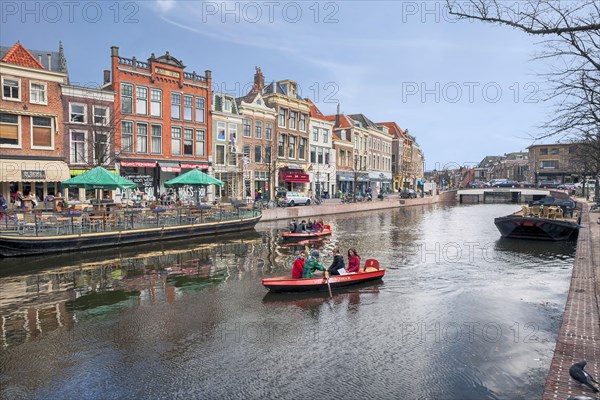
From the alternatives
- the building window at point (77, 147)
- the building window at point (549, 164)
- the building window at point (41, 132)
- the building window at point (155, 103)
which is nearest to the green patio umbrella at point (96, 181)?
the building window at point (41, 132)

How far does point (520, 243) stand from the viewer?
28.4 metres

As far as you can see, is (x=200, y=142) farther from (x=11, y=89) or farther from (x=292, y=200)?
(x=11, y=89)

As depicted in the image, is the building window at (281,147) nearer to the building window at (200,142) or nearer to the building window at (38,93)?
the building window at (200,142)

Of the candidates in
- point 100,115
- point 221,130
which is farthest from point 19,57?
point 221,130


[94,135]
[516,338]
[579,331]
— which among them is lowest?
[516,338]

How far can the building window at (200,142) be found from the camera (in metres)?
42.3

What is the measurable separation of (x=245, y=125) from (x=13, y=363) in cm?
3983

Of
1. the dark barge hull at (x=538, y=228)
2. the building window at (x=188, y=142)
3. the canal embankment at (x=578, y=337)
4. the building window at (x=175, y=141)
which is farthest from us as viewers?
the building window at (x=188, y=142)

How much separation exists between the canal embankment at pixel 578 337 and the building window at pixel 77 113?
33.5 metres

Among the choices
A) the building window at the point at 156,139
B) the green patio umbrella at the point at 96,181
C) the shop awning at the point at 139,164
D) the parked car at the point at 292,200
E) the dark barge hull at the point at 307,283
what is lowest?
the dark barge hull at the point at 307,283

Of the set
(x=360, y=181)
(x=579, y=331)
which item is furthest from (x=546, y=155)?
(x=579, y=331)

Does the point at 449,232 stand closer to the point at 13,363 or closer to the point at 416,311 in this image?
the point at 416,311

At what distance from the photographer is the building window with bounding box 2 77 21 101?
2969 cm

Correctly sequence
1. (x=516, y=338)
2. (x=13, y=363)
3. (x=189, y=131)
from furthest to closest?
(x=189, y=131) → (x=516, y=338) → (x=13, y=363)
